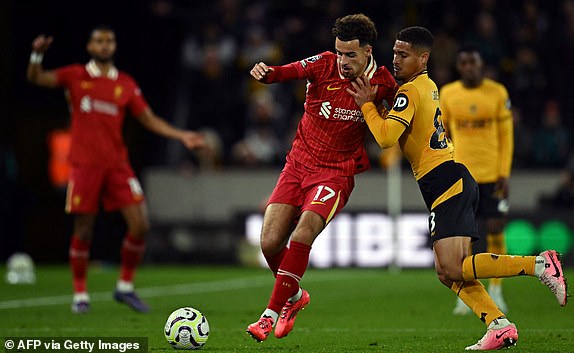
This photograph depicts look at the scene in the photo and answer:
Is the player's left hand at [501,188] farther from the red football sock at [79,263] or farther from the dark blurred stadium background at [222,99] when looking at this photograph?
the dark blurred stadium background at [222,99]

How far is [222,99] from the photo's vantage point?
63.0 feet

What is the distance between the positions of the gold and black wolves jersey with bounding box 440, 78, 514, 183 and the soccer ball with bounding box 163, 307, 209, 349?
3859 mm

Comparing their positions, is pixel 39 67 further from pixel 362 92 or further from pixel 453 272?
pixel 453 272

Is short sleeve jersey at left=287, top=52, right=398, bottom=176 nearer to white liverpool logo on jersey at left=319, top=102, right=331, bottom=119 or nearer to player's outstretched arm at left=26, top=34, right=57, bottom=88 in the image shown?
white liverpool logo on jersey at left=319, top=102, right=331, bottom=119

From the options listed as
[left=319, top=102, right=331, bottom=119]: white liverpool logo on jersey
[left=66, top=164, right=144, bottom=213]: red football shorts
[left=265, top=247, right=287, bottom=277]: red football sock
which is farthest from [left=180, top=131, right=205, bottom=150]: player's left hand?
[left=319, top=102, right=331, bottom=119]: white liverpool logo on jersey

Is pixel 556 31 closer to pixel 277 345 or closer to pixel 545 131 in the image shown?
pixel 545 131

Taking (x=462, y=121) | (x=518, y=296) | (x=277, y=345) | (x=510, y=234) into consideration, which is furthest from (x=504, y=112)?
(x=510, y=234)

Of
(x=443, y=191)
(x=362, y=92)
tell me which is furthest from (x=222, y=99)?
(x=443, y=191)

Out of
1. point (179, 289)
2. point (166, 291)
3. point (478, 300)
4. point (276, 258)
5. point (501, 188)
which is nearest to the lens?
point (478, 300)

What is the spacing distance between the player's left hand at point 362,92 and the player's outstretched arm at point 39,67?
139 inches

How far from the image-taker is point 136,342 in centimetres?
797

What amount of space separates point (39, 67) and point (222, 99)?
871 cm

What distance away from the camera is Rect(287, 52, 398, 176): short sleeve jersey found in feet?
26.7

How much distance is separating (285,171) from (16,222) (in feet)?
36.6
